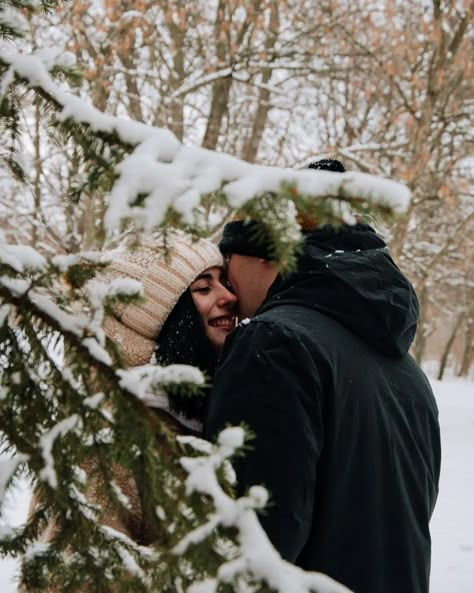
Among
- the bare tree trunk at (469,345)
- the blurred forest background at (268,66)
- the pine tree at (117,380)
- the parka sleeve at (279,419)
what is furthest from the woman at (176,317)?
the bare tree trunk at (469,345)

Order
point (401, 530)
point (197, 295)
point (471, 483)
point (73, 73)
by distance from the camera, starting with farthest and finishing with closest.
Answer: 1. point (471, 483)
2. point (197, 295)
3. point (401, 530)
4. point (73, 73)

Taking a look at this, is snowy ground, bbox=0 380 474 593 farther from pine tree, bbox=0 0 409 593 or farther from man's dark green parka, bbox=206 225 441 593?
man's dark green parka, bbox=206 225 441 593

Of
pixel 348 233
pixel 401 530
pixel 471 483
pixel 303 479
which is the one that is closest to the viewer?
pixel 303 479

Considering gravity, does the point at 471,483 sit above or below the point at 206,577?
below

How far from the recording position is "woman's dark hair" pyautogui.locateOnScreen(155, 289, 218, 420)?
203cm

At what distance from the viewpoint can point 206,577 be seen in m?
0.80

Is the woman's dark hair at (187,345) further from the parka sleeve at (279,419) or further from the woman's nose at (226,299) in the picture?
the parka sleeve at (279,419)

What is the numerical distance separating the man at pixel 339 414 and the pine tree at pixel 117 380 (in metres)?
0.46

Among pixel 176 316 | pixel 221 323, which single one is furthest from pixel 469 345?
pixel 176 316

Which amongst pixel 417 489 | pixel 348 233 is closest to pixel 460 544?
pixel 417 489

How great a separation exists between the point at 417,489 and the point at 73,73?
1.37m

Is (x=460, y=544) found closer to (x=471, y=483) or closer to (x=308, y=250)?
(x=471, y=483)

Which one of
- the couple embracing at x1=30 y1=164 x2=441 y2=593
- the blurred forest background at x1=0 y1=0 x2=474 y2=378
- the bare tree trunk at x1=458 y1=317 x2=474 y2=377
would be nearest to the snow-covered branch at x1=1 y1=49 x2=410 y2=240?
the couple embracing at x1=30 y1=164 x2=441 y2=593

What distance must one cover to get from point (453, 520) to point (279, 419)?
5875mm
